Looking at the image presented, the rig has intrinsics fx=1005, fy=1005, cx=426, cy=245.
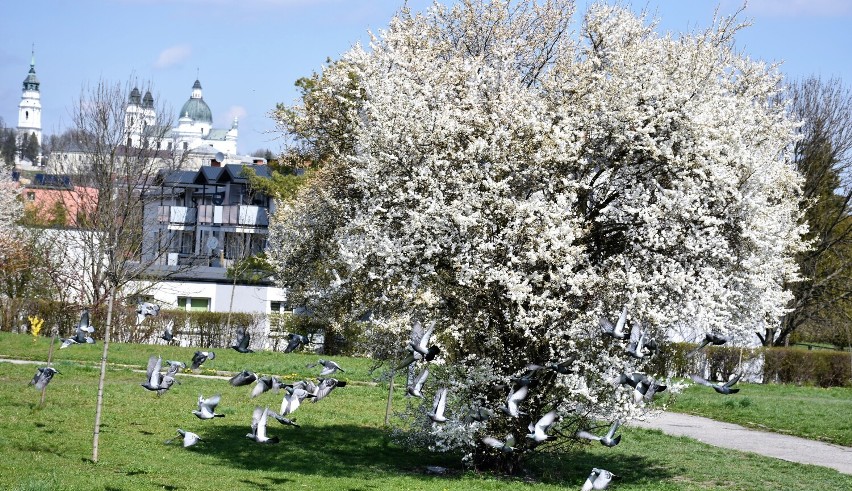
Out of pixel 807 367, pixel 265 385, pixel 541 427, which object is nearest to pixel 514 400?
pixel 541 427

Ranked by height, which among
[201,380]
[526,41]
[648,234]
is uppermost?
[526,41]

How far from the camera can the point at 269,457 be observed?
15477 mm

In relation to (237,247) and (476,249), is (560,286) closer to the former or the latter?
(476,249)

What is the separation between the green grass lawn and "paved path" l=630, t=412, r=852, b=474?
0.76 metres

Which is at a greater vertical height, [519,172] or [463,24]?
[463,24]

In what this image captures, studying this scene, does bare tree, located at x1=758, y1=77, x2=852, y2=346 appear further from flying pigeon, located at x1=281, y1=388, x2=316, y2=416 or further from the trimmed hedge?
flying pigeon, located at x1=281, y1=388, x2=316, y2=416

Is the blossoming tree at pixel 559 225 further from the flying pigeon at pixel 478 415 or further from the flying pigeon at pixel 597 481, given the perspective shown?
the flying pigeon at pixel 597 481

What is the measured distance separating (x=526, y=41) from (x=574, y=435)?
22.2 ft

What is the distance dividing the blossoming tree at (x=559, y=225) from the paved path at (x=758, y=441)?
384 centimetres

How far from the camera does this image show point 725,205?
14.0 metres

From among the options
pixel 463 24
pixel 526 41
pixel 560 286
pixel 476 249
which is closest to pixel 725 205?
pixel 560 286

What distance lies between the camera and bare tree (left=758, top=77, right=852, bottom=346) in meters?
41.8

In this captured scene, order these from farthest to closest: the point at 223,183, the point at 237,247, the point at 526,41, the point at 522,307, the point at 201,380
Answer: the point at 223,183, the point at 237,247, the point at 201,380, the point at 526,41, the point at 522,307

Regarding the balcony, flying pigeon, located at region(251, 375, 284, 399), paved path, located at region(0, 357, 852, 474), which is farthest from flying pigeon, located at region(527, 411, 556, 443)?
the balcony
